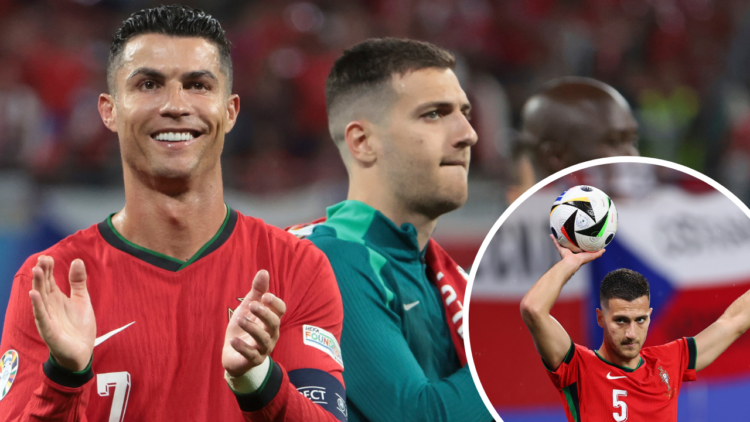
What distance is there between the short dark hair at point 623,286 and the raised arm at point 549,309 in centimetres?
5

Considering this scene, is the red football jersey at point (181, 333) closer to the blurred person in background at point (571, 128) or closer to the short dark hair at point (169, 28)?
the short dark hair at point (169, 28)

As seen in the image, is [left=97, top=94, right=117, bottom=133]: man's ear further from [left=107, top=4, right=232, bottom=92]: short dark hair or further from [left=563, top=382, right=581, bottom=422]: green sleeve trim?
[left=563, top=382, right=581, bottom=422]: green sleeve trim

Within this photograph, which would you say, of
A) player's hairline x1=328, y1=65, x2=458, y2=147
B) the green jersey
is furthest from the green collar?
player's hairline x1=328, y1=65, x2=458, y2=147

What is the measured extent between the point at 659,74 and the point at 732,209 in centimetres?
807

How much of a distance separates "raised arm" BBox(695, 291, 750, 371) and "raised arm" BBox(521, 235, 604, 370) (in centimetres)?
26

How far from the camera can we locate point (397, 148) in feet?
9.13

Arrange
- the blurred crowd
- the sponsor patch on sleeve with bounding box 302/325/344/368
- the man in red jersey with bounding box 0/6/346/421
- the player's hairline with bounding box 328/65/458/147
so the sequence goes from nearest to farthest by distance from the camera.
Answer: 1. the man in red jersey with bounding box 0/6/346/421
2. the sponsor patch on sleeve with bounding box 302/325/344/368
3. the player's hairline with bounding box 328/65/458/147
4. the blurred crowd

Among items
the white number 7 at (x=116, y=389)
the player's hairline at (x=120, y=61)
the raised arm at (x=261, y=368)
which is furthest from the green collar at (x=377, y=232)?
the white number 7 at (x=116, y=389)

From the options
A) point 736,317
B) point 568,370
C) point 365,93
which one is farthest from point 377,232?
point 736,317

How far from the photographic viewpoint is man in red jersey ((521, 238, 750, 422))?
1571mm

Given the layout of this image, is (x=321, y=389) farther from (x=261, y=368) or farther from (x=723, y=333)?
(x=723, y=333)

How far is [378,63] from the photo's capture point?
2.93 m

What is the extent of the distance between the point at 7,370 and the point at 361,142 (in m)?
1.38

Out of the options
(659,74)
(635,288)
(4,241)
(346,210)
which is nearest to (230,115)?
(346,210)
